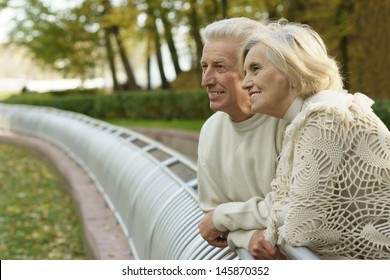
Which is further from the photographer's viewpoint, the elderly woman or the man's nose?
the man's nose

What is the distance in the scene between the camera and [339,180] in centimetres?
274

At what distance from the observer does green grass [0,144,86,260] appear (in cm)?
895

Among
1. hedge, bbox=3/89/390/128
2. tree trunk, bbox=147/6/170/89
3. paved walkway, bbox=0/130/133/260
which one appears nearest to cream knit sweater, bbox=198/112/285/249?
paved walkway, bbox=0/130/133/260

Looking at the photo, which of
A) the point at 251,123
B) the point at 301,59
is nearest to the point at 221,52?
the point at 251,123

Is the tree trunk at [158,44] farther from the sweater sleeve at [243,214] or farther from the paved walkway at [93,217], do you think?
the sweater sleeve at [243,214]

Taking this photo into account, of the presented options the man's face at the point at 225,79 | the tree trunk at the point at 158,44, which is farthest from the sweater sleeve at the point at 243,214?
the tree trunk at the point at 158,44

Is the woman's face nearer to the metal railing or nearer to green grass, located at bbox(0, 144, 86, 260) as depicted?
the metal railing

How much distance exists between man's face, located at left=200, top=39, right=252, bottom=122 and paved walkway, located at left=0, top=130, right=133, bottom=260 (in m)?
3.58

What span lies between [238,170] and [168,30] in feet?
88.2

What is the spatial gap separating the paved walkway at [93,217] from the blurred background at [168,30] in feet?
8.71

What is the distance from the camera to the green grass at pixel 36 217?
352 inches

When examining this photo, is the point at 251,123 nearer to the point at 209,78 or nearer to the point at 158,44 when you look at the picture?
the point at 209,78
